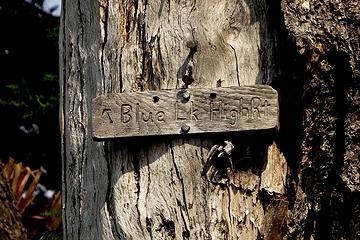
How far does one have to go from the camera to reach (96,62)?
10.1 ft

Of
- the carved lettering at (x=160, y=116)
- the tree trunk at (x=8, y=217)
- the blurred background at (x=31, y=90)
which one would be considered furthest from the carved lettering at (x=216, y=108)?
the blurred background at (x=31, y=90)

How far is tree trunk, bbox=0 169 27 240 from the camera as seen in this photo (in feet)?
16.1

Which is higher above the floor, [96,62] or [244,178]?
[96,62]

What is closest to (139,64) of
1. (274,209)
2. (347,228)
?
(274,209)

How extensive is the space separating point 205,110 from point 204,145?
11cm

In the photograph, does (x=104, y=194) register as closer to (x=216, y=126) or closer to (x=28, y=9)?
(x=216, y=126)

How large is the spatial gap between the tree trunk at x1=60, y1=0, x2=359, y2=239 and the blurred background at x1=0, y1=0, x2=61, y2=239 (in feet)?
12.4

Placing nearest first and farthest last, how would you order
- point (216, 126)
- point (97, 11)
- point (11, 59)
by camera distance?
point (216, 126) → point (97, 11) → point (11, 59)

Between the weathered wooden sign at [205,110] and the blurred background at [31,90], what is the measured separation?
389 cm

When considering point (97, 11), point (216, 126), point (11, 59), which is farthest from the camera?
point (11, 59)

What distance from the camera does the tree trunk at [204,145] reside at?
2906 mm

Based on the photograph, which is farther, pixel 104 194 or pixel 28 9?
pixel 28 9

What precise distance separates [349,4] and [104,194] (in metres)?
0.99

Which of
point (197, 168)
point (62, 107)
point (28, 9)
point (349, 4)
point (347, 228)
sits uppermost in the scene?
point (28, 9)
